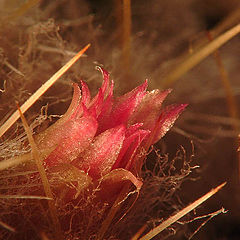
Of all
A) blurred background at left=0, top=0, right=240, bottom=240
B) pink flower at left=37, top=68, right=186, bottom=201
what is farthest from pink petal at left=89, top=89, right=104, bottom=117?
blurred background at left=0, top=0, right=240, bottom=240

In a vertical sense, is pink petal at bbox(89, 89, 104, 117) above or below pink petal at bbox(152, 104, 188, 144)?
above

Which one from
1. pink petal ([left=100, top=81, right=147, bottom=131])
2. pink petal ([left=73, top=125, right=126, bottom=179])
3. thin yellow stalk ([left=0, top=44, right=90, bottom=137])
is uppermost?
thin yellow stalk ([left=0, top=44, right=90, bottom=137])

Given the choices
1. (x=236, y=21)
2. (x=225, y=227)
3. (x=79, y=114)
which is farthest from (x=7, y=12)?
(x=225, y=227)

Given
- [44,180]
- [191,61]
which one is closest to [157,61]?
[191,61]

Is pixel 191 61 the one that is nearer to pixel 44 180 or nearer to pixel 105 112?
pixel 105 112

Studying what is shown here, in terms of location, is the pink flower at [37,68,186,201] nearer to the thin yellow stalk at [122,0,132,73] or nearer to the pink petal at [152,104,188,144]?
the pink petal at [152,104,188,144]

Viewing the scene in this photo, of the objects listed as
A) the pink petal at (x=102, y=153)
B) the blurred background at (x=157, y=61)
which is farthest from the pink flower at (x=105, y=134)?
the blurred background at (x=157, y=61)

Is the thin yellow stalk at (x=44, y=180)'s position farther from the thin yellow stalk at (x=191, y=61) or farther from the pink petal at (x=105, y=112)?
the thin yellow stalk at (x=191, y=61)

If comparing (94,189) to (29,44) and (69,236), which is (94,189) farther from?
(29,44)
